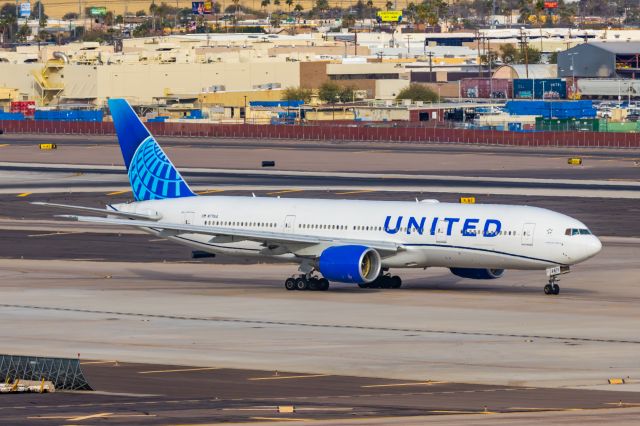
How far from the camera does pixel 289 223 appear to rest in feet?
217

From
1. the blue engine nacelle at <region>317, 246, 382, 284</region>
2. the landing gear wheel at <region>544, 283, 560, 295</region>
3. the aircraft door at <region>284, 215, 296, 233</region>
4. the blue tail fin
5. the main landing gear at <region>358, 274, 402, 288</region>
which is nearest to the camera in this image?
the blue engine nacelle at <region>317, 246, 382, 284</region>

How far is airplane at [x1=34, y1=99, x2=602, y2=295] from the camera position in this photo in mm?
61188

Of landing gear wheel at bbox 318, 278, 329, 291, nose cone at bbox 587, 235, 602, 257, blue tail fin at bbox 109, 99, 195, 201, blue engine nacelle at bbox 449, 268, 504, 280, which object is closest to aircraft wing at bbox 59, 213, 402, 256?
landing gear wheel at bbox 318, 278, 329, 291

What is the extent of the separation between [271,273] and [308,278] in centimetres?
756

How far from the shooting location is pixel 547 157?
158 meters

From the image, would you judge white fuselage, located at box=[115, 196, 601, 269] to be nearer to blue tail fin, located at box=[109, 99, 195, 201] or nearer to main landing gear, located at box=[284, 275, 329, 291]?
main landing gear, located at box=[284, 275, 329, 291]

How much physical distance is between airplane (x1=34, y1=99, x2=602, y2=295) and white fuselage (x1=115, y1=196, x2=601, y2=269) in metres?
0.04

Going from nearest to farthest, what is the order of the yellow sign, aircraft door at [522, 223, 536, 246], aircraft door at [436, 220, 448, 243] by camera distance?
1. aircraft door at [522, 223, 536, 246]
2. aircraft door at [436, 220, 448, 243]
3. the yellow sign

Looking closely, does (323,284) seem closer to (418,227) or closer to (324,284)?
(324,284)

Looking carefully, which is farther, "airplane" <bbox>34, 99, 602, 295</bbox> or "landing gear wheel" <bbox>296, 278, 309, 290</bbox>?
"landing gear wheel" <bbox>296, 278, 309, 290</bbox>

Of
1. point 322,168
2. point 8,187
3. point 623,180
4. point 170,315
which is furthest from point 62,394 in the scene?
point 322,168

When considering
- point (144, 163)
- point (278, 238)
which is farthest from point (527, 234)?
point (144, 163)

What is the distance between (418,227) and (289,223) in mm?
6608

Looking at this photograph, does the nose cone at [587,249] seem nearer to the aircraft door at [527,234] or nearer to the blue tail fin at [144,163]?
the aircraft door at [527,234]
